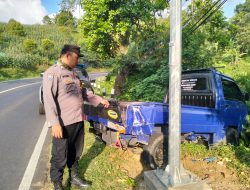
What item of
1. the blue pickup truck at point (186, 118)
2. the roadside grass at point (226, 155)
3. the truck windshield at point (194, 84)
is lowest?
Answer: the roadside grass at point (226, 155)

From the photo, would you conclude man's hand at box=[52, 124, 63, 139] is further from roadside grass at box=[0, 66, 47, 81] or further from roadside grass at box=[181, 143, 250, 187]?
roadside grass at box=[0, 66, 47, 81]

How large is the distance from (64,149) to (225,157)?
10.5 feet

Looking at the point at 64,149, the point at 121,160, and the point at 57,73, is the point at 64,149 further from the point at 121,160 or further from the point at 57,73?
the point at 121,160

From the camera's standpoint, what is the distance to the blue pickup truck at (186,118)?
5004 millimetres

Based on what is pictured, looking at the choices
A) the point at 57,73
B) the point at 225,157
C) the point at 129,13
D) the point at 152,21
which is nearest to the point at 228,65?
the point at 152,21

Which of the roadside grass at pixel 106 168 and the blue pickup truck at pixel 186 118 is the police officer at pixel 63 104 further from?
the blue pickup truck at pixel 186 118

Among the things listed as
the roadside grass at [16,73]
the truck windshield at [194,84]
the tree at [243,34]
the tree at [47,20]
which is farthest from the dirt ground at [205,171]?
the tree at [47,20]

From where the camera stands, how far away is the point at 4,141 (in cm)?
704

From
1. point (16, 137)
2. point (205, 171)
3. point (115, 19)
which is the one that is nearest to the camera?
point (205, 171)

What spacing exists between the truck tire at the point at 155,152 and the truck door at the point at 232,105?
76.9 inches

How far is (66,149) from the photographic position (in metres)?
4.23

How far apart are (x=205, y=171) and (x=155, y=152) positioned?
912 mm

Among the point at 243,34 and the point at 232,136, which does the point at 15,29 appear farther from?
the point at 232,136

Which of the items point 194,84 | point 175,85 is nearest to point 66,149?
point 175,85
